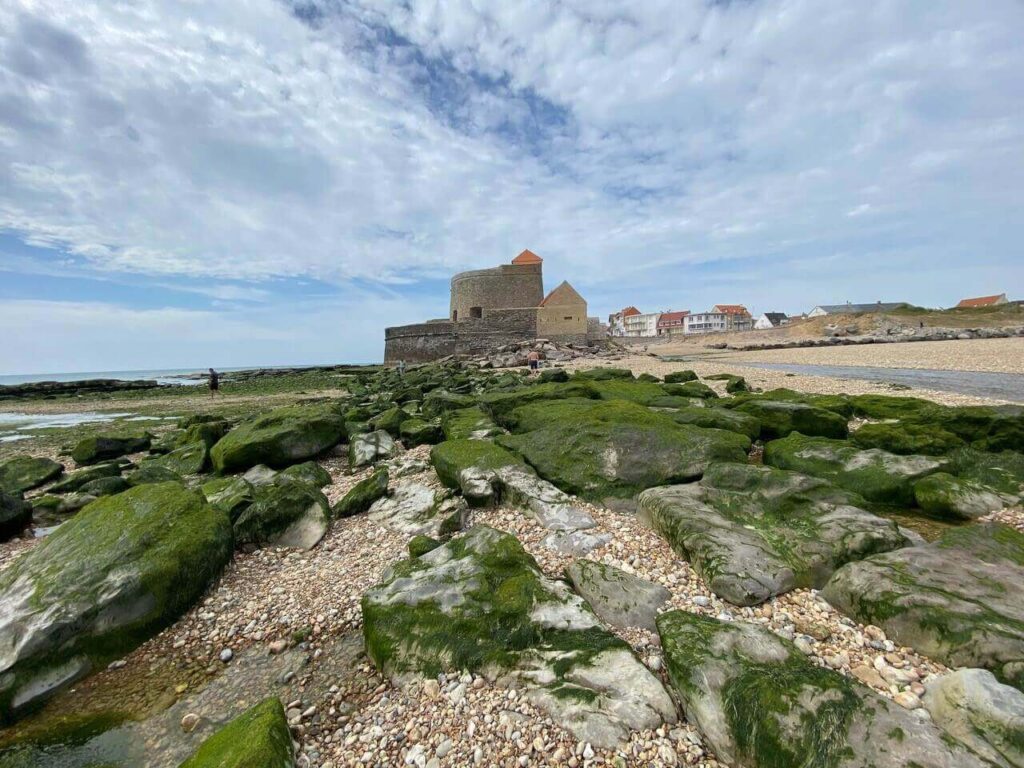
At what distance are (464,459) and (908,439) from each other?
5.48 meters

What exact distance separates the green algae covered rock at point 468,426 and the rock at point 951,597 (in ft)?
16.5

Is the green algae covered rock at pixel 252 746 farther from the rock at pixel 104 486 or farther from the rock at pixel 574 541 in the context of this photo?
the rock at pixel 104 486

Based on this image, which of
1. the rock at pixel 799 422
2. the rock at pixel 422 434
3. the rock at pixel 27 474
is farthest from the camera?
the rock at pixel 422 434

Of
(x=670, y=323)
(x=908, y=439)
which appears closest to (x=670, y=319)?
(x=670, y=323)

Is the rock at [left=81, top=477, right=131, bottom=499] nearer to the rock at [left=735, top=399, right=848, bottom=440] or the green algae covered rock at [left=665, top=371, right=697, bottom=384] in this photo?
the rock at [left=735, top=399, right=848, bottom=440]

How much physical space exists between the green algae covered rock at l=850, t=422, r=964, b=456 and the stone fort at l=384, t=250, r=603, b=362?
30440 millimetres

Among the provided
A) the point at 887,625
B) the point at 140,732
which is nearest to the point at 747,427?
the point at 887,625

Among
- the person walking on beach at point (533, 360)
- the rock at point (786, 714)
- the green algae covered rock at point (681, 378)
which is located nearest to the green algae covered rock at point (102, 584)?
the rock at point (786, 714)

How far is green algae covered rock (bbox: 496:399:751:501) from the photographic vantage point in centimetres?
531

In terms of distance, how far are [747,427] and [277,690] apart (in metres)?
6.34

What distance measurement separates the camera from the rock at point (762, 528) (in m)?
3.46

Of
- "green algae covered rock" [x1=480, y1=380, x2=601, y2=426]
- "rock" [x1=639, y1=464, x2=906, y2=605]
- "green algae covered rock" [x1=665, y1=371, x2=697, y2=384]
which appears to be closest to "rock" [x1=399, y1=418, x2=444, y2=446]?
"green algae covered rock" [x1=480, y1=380, x2=601, y2=426]

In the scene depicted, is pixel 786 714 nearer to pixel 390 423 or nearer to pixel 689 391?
pixel 390 423

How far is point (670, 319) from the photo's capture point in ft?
308
